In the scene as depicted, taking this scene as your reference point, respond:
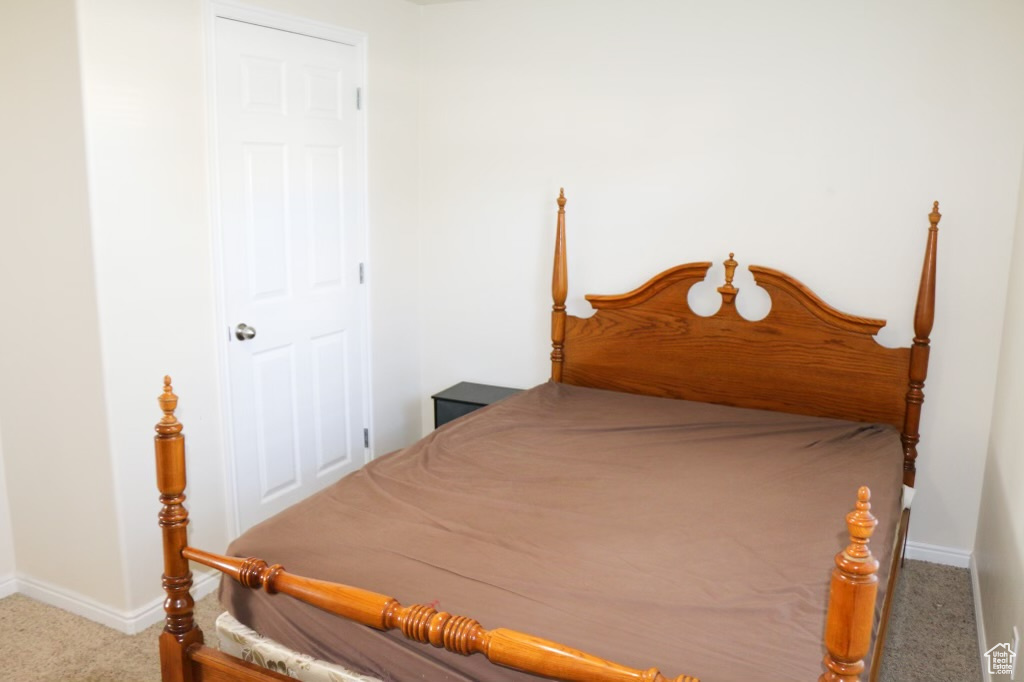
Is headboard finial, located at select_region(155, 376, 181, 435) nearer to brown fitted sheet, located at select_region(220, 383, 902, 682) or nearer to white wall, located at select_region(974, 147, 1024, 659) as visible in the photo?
brown fitted sheet, located at select_region(220, 383, 902, 682)

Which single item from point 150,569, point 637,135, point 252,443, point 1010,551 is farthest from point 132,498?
point 1010,551

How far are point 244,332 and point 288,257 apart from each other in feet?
1.24

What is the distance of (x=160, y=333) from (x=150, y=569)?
2.67ft

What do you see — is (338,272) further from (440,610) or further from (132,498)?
(440,610)

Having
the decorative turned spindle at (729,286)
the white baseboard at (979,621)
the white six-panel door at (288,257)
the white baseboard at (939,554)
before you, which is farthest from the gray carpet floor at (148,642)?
the decorative turned spindle at (729,286)

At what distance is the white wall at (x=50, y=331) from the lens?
258 cm

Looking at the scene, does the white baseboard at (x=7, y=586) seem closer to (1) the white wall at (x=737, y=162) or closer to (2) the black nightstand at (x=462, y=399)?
(2) the black nightstand at (x=462, y=399)

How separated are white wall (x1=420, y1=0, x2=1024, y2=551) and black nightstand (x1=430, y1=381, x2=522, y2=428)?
0.14m

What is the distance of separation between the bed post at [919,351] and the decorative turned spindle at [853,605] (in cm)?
194

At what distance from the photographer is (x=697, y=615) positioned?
5.79 ft

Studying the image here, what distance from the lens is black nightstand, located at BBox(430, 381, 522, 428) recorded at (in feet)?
12.4

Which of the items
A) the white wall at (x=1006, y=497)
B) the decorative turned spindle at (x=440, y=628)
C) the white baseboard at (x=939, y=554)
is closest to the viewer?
the decorative turned spindle at (x=440, y=628)

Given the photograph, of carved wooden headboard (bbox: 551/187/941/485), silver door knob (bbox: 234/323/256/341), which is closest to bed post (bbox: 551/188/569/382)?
carved wooden headboard (bbox: 551/187/941/485)

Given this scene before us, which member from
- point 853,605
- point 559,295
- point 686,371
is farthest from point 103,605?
point 853,605
